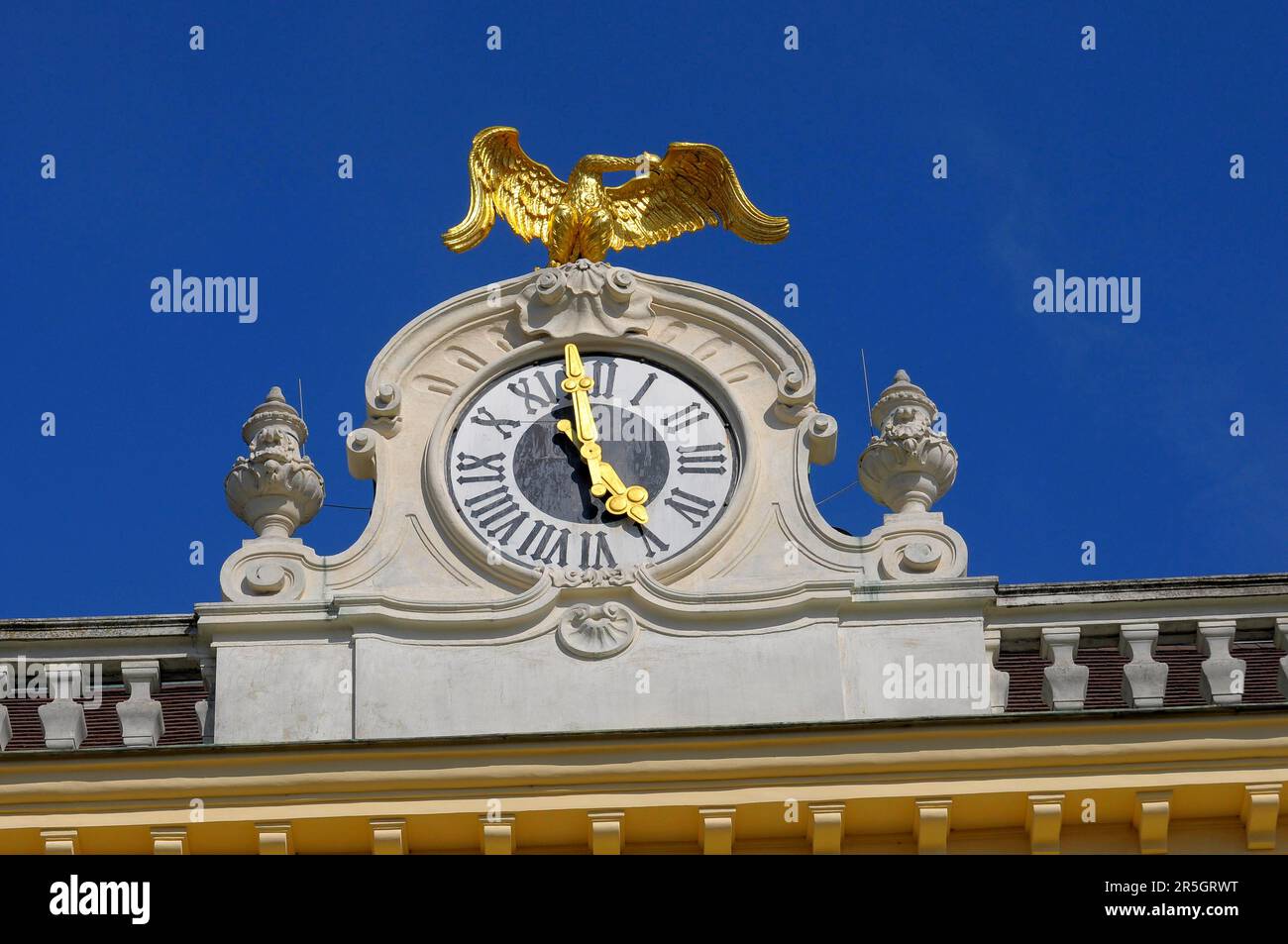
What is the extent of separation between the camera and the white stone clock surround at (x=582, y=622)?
2425cm

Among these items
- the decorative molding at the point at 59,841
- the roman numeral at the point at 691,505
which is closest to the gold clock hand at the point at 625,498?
the roman numeral at the point at 691,505

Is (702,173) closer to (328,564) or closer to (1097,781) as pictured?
(328,564)

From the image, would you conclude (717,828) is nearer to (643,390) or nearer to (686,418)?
(686,418)

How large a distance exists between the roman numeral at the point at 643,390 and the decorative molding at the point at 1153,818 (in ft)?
15.9

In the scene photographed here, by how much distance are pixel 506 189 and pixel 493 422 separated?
2110mm

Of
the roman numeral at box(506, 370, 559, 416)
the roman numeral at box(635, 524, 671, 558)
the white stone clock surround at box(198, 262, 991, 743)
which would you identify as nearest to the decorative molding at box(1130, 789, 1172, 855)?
the white stone clock surround at box(198, 262, 991, 743)

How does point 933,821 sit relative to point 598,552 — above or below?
below

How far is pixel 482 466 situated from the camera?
25.7 m

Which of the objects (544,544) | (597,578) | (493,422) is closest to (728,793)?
(597,578)

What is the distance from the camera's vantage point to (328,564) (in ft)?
82.2

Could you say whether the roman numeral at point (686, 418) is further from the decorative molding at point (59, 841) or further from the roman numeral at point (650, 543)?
the decorative molding at point (59, 841)

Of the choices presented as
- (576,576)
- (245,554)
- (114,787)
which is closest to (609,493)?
(576,576)
